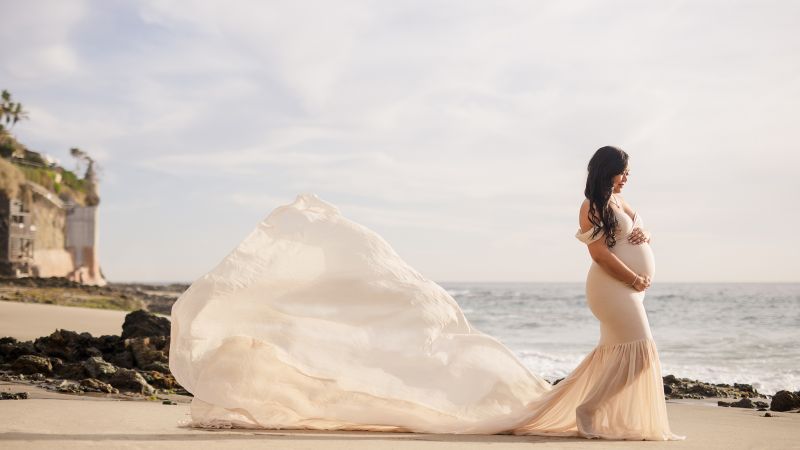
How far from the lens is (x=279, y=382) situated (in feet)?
19.1

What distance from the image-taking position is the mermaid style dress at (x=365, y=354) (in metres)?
5.64

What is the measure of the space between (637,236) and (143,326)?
860 centimetres

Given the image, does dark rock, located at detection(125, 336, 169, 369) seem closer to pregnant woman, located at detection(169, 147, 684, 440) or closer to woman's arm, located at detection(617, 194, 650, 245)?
pregnant woman, located at detection(169, 147, 684, 440)

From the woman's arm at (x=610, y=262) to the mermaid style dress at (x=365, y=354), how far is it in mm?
67

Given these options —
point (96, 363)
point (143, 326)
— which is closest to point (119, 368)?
point (96, 363)

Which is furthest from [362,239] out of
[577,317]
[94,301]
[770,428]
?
[577,317]

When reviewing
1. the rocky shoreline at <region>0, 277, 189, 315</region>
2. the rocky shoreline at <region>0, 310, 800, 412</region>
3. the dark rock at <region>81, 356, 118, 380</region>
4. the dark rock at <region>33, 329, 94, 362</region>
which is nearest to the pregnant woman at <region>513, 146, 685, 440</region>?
the rocky shoreline at <region>0, 310, 800, 412</region>

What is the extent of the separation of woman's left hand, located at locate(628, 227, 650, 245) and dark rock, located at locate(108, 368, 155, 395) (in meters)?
4.92

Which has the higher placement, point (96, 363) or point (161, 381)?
point (96, 363)

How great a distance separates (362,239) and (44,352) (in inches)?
224

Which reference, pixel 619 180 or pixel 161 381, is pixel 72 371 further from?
pixel 619 180

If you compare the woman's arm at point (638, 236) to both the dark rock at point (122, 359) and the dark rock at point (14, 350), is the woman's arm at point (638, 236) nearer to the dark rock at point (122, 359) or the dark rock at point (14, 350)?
the dark rock at point (122, 359)

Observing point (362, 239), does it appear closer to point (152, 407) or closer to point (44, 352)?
point (152, 407)

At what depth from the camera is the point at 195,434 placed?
523 centimetres
